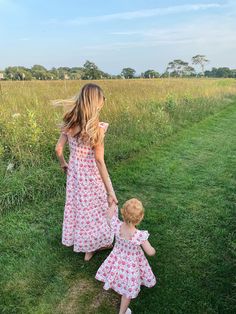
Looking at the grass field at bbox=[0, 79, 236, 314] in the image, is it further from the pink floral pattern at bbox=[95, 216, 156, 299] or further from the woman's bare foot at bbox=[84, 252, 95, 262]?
the pink floral pattern at bbox=[95, 216, 156, 299]

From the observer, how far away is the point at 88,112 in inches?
129

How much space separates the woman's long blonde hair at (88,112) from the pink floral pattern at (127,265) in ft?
2.61

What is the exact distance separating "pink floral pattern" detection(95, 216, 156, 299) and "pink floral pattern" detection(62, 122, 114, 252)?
24.1 inches

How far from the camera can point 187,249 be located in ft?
12.9

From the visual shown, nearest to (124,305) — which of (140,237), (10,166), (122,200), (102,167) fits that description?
(140,237)

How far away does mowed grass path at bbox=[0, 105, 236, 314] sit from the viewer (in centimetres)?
313

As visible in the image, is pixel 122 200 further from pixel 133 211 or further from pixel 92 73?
pixel 92 73

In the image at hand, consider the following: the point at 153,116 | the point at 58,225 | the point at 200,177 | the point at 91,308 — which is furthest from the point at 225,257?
the point at 153,116

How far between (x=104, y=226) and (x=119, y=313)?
0.95m

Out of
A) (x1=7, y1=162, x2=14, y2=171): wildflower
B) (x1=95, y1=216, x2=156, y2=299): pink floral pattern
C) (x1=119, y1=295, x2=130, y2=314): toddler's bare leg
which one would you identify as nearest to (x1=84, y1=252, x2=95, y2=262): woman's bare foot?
(x1=95, y1=216, x2=156, y2=299): pink floral pattern

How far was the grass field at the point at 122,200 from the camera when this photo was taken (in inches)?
126

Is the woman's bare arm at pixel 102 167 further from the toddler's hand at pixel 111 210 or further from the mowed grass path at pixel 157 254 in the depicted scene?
the mowed grass path at pixel 157 254

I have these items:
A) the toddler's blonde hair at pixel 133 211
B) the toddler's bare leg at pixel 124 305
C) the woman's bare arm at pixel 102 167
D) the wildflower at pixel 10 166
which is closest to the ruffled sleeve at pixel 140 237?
the toddler's blonde hair at pixel 133 211

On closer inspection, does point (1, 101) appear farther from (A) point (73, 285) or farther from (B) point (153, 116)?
(A) point (73, 285)
